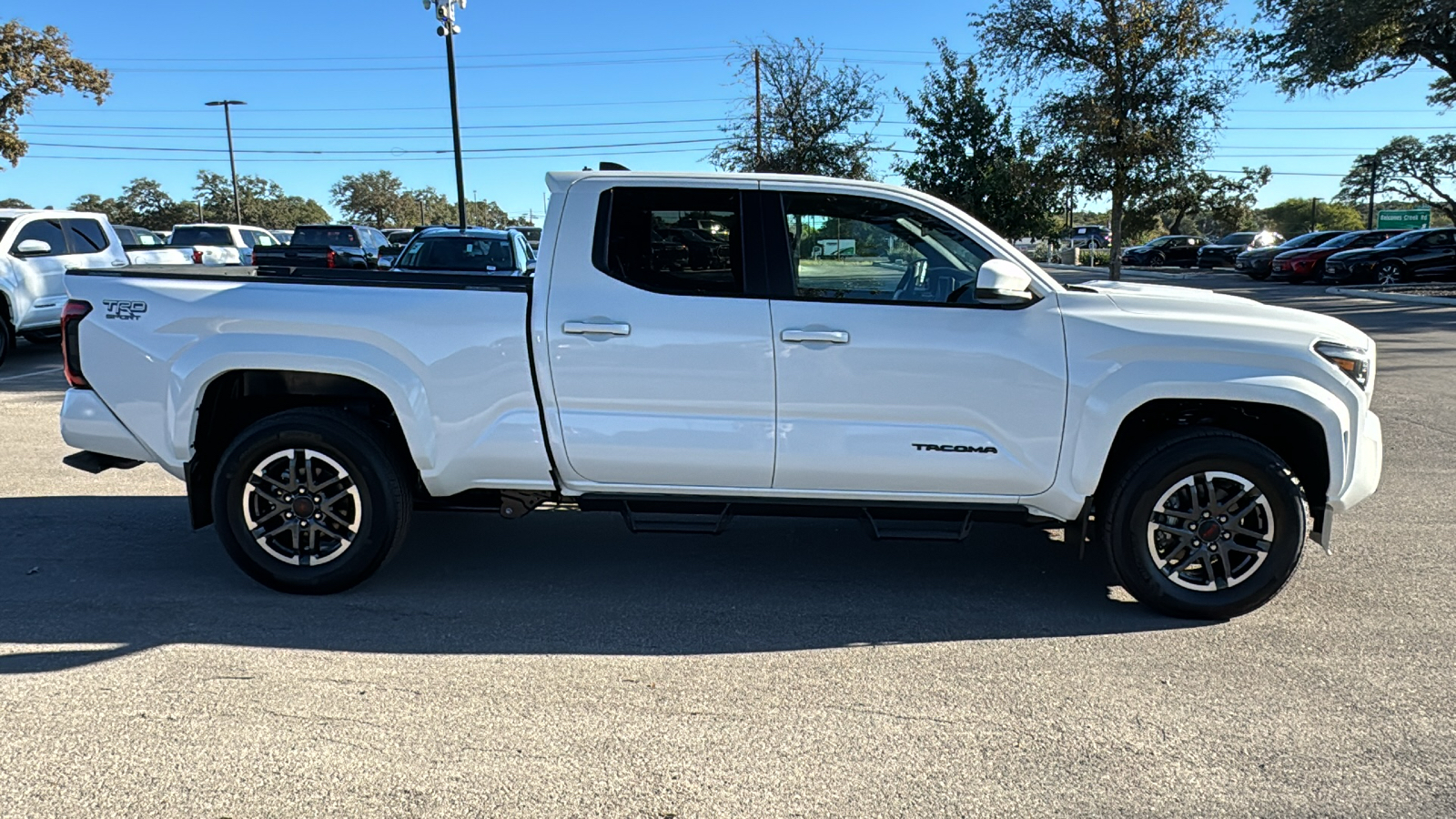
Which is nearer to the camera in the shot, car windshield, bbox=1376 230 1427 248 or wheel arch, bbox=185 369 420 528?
wheel arch, bbox=185 369 420 528

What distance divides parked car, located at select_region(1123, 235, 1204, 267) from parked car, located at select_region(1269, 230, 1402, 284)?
11558 millimetres

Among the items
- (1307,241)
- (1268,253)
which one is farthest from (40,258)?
(1307,241)

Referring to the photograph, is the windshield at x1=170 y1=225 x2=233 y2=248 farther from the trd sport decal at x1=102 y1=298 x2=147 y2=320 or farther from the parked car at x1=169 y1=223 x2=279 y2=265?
the trd sport decal at x1=102 y1=298 x2=147 y2=320

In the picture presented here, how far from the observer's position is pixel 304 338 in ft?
14.4

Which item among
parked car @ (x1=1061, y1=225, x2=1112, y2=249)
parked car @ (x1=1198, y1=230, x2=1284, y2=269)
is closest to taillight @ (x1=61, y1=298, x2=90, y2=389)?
parked car @ (x1=1198, y1=230, x2=1284, y2=269)

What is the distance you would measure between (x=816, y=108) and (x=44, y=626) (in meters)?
23.0

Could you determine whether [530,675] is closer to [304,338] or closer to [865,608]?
[865,608]

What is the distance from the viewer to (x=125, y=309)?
4473 mm

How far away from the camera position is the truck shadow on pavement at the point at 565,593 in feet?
13.5

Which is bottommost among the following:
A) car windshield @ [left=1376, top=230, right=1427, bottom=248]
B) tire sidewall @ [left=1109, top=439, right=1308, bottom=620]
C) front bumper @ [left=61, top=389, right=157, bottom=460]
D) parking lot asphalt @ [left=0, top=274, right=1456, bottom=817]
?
parking lot asphalt @ [left=0, top=274, right=1456, bottom=817]

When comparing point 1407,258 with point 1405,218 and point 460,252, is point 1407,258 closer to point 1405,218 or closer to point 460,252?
point 460,252

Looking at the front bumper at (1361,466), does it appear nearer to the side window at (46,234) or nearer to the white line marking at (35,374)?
the white line marking at (35,374)

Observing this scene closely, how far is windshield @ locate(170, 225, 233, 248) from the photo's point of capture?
23.5 metres

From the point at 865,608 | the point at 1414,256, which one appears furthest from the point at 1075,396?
the point at 1414,256
